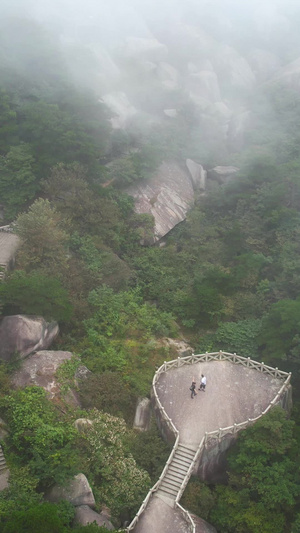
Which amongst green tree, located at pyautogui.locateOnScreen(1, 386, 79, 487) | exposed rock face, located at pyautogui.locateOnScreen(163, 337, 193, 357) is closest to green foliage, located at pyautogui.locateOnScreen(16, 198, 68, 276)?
exposed rock face, located at pyautogui.locateOnScreen(163, 337, 193, 357)

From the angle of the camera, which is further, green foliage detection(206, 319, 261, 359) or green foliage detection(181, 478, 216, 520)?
green foliage detection(206, 319, 261, 359)

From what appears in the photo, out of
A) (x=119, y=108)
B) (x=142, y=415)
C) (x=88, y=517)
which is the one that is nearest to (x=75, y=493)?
(x=88, y=517)

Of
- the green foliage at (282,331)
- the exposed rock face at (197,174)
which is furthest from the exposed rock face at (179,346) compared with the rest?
the exposed rock face at (197,174)

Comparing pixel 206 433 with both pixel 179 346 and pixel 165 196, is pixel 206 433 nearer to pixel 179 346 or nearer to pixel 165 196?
pixel 179 346

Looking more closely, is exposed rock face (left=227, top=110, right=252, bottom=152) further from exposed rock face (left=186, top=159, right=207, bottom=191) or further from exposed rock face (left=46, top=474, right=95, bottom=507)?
exposed rock face (left=46, top=474, right=95, bottom=507)

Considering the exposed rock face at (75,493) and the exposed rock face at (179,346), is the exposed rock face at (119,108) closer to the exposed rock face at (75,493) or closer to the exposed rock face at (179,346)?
the exposed rock face at (179,346)
